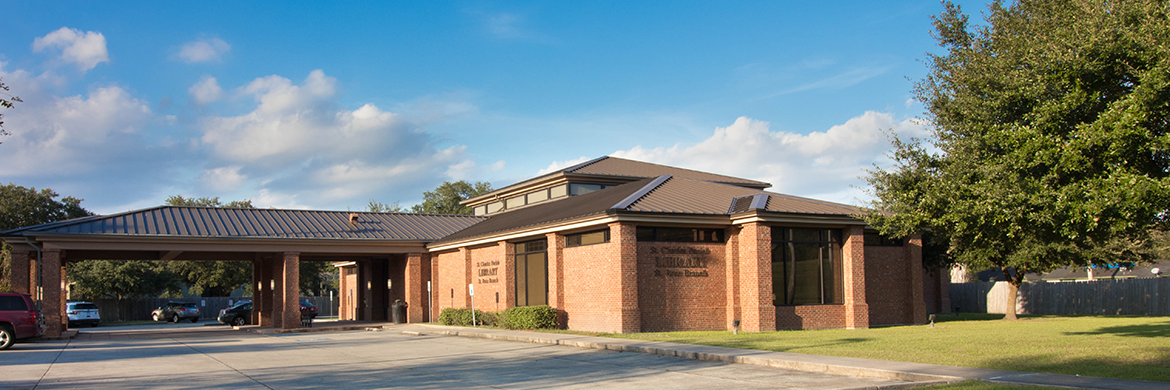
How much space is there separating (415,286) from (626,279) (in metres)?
15.3

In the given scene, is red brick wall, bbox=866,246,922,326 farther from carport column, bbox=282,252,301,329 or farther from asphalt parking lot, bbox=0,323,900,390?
carport column, bbox=282,252,301,329

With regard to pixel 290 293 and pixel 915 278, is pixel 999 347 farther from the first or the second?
pixel 290 293

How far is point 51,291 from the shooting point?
27141 millimetres

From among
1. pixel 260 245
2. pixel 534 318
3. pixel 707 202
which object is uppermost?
pixel 707 202

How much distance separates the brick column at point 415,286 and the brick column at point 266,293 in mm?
7293

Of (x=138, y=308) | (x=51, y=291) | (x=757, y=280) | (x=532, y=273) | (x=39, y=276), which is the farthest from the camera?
(x=138, y=308)

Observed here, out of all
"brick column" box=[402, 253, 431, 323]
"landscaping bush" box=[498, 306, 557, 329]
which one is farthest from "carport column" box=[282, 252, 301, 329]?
"landscaping bush" box=[498, 306, 557, 329]

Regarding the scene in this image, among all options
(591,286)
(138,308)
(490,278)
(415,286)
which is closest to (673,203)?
(591,286)

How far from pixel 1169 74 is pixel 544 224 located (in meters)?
18.0

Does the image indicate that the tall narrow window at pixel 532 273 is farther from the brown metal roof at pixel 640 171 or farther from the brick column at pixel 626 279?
the brown metal roof at pixel 640 171

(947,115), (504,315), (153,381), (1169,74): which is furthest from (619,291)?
(1169,74)

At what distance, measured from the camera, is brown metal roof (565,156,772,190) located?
38.4 m

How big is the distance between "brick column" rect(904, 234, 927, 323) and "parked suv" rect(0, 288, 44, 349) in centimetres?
2832

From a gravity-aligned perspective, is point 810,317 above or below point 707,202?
below
